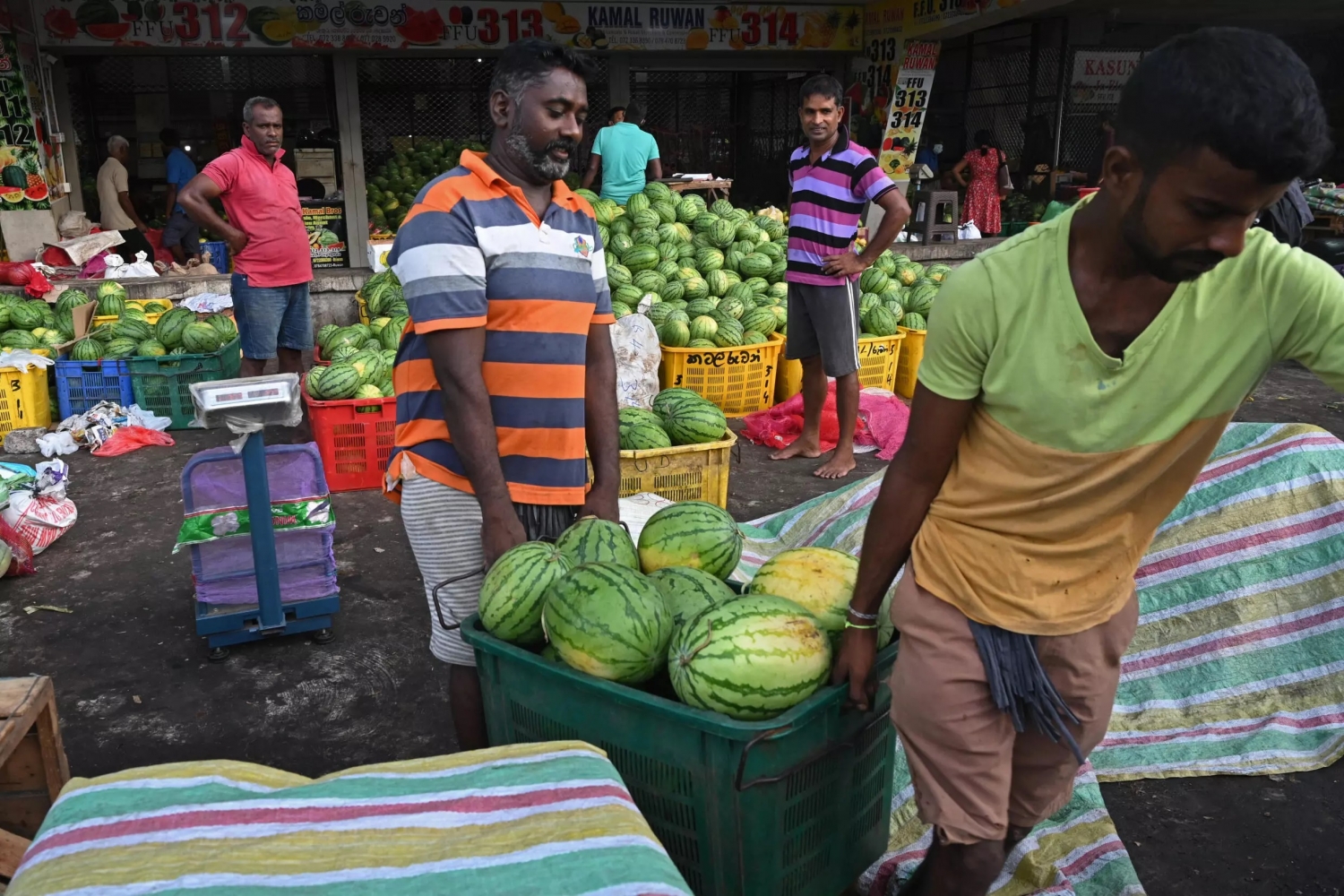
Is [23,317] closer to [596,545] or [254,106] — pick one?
[254,106]

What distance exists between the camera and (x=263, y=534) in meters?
3.78

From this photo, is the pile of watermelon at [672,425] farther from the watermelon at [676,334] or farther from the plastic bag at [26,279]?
the plastic bag at [26,279]

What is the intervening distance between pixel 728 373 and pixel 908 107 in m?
7.63

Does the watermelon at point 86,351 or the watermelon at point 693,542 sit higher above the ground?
the watermelon at point 693,542

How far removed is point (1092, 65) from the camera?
1549 centimetres

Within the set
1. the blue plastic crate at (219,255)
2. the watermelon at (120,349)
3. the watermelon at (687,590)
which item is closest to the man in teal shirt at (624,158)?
the watermelon at (120,349)

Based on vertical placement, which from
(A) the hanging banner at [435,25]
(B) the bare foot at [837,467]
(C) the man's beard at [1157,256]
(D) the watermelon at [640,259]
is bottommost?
(B) the bare foot at [837,467]

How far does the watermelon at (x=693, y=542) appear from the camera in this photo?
2.42m

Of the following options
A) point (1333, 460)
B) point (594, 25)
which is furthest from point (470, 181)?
point (594, 25)

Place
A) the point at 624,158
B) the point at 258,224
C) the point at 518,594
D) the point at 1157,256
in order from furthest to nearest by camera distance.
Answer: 1. the point at 624,158
2. the point at 258,224
3. the point at 518,594
4. the point at 1157,256

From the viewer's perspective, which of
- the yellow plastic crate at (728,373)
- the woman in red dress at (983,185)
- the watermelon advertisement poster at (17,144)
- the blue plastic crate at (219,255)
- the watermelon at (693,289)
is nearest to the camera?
the yellow plastic crate at (728,373)

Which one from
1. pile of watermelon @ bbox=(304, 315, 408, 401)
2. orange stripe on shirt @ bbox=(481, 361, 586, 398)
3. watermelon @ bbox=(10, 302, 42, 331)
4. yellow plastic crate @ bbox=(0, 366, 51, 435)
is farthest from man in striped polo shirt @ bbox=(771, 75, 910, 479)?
watermelon @ bbox=(10, 302, 42, 331)

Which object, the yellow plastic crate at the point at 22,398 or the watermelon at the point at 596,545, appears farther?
the yellow plastic crate at the point at 22,398

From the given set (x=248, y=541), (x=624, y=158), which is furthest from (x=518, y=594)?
(x=624, y=158)
